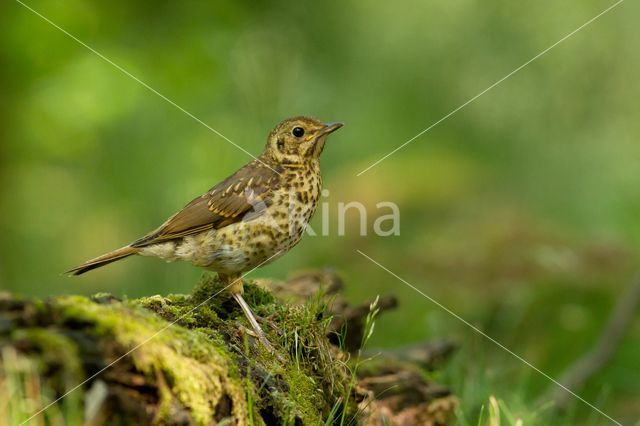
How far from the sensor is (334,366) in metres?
3.90

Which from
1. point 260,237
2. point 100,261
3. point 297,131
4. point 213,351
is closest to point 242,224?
point 260,237

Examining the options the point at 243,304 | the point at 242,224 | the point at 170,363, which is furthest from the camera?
the point at 242,224

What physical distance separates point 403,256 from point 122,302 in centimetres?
637

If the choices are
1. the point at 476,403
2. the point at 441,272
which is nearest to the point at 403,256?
the point at 441,272

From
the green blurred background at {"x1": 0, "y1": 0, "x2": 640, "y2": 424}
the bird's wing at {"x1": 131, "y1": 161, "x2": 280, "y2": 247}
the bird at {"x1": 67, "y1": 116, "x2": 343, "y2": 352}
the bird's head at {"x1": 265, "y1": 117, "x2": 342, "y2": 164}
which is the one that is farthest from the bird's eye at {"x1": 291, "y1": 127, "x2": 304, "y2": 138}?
the green blurred background at {"x1": 0, "y1": 0, "x2": 640, "y2": 424}

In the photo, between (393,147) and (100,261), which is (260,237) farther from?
(393,147)

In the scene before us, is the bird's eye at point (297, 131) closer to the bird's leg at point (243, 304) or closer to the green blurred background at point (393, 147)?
the bird's leg at point (243, 304)

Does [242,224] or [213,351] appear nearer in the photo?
[213,351]

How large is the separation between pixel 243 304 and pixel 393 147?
862cm

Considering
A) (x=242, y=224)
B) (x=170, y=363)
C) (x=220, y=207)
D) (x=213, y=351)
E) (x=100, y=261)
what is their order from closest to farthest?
1. (x=170, y=363)
2. (x=213, y=351)
3. (x=100, y=261)
4. (x=242, y=224)
5. (x=220, y=207)

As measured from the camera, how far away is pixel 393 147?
40.5 feet

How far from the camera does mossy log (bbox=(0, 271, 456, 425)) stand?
95.9 inches

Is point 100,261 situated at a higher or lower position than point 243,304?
higher

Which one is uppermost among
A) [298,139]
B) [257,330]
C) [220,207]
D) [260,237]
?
[298,139]
